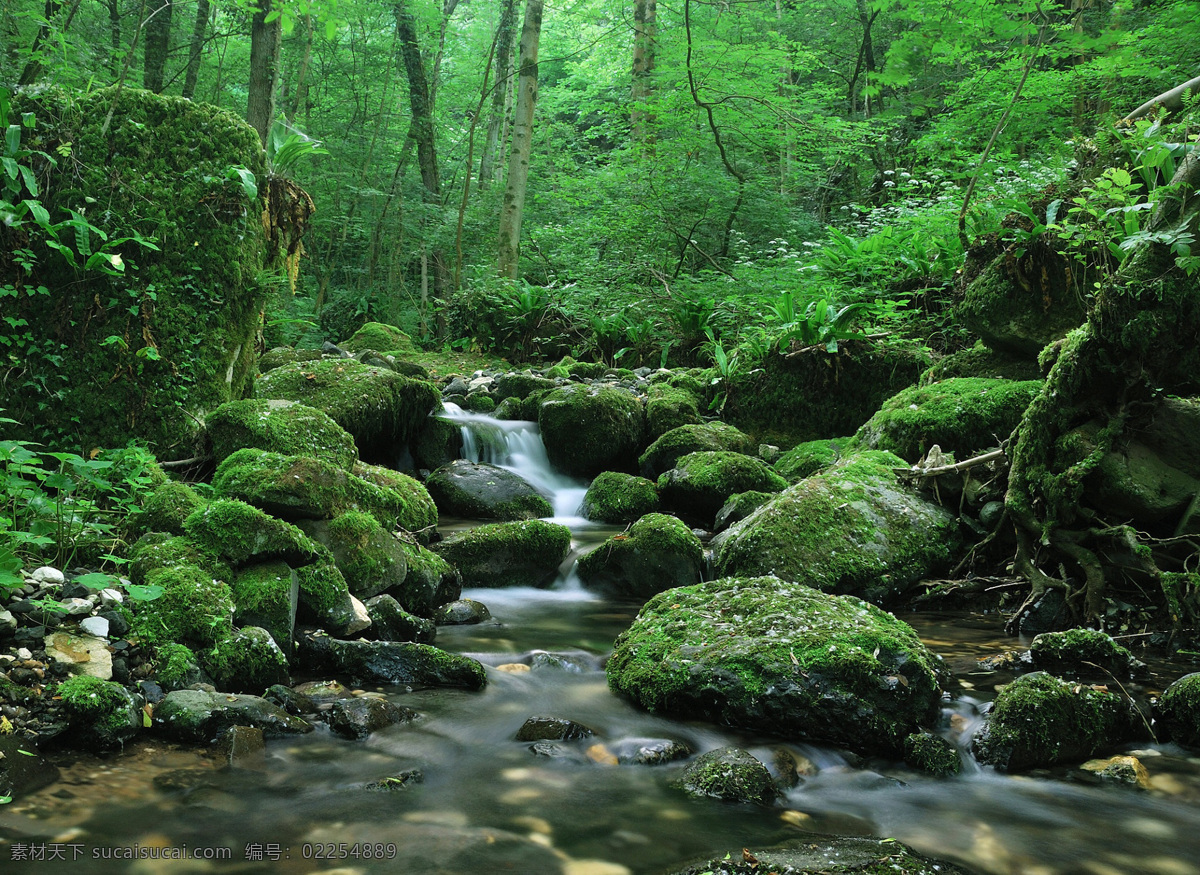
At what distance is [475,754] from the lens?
331 centimetres

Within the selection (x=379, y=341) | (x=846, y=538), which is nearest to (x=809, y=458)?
(x=846, y=538)

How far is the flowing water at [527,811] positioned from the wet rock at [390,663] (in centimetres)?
34

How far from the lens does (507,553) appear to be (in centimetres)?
598

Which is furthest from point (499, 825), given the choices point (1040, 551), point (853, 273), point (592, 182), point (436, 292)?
point (436, 292)

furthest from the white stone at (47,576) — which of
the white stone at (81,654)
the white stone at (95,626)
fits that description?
the white stone at (81,654)

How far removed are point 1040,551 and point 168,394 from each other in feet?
19.9

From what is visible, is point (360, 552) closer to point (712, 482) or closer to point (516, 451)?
point (712, 482)

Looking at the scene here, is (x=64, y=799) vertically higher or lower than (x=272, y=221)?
lower

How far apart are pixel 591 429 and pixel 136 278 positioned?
506 cm

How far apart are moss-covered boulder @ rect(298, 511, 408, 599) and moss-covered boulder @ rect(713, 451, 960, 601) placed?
2.32 meters

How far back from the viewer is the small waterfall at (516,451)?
9188mm

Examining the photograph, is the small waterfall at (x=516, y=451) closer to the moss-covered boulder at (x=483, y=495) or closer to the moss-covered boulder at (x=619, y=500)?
the moss-covered boulder at (x=619, y=500)

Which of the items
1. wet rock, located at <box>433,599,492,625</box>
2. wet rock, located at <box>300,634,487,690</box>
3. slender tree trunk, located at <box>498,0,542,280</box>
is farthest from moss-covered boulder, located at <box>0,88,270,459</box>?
slender tree trunk, located at <box>498,0,542,280</box>

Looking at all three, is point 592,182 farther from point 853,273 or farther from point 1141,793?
point 1141,793
